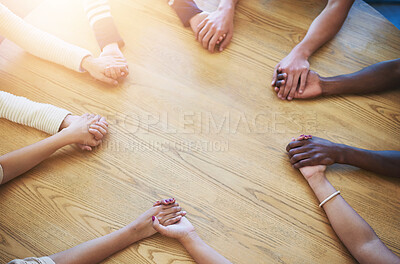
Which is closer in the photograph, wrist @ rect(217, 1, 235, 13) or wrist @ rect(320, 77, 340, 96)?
wrist @ rect(320, 77, 340, 96)

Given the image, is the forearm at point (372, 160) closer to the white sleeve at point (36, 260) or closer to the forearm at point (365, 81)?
the forearm at point (365, 81)

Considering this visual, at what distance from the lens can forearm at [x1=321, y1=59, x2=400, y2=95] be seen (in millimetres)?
1035

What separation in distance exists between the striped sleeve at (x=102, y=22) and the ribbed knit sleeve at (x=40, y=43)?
0.27 feet

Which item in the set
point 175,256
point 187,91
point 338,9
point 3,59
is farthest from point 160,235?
point 338,9

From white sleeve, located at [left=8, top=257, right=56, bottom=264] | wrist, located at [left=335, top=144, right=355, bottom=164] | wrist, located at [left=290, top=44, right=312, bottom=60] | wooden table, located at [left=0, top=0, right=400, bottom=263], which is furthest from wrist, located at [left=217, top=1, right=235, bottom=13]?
white sleeve, located at [left=8, top=257, right=56, bottom=264]

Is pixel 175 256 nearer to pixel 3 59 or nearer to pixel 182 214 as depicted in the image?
pixel 182 214

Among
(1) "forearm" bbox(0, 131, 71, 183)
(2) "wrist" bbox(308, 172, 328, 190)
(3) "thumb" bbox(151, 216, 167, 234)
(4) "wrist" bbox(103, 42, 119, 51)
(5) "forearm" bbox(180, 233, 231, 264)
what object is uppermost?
(4) "wrist" bbox(103, 42, 119, 51)

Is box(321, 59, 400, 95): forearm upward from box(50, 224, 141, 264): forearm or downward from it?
upward

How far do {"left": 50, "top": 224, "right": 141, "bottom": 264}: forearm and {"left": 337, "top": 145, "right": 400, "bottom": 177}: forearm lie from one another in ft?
2.11

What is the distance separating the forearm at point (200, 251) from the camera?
2.64 feet

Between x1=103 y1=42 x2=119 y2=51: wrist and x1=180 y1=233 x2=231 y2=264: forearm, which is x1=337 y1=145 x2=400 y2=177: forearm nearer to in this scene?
x1=180 y1=233 x2=231 y2=264: forearm

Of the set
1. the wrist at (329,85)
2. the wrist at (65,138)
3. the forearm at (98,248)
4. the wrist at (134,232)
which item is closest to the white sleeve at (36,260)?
the forearm at (98,248)

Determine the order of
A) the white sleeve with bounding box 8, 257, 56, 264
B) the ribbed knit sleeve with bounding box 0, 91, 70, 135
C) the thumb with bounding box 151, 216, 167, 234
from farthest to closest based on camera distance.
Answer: the ribbed knit sleeve with bounding box 0, 91, 70, 135 → the thumb with bounding box 151, 216, 167, 234 → the white sleeve with bounding box 8, 257, 56, 264

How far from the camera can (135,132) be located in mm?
994
